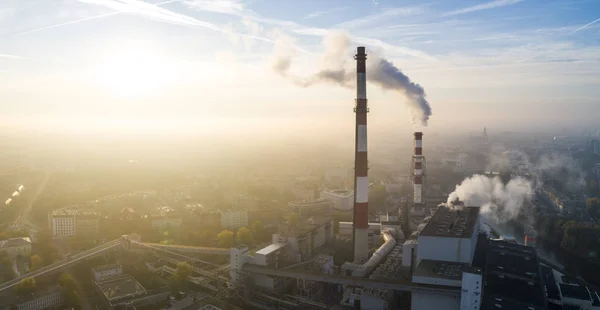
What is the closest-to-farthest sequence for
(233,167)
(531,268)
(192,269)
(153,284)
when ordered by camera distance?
(531,268) < (153,284) < (192,269) < (233,167)

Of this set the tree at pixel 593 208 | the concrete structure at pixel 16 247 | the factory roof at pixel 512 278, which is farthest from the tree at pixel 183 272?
the tree at pixel 593 208

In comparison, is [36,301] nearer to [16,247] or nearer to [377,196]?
[16,247]

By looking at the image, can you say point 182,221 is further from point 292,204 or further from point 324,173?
point 324,173

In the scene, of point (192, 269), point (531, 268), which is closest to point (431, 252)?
point (531, 268)

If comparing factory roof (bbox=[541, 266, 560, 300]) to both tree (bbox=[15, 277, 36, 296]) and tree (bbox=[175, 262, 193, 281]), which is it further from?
tree (bbox=[15, 277, 36, 296])

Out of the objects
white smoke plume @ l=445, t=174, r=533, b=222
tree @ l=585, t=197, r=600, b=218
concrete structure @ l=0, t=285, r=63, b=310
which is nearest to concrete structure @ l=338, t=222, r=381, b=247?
white smoke plume @ l=445, t=174, r=533, b=222

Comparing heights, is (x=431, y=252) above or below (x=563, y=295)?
above
